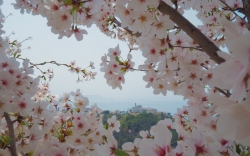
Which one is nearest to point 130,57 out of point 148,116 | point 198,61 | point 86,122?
point 198,61

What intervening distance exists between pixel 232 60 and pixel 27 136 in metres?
1.84

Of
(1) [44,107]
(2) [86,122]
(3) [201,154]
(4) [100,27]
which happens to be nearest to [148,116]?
(4) [100,27]

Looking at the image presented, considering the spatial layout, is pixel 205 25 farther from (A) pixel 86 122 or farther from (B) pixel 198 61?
(A) pixel 86 122

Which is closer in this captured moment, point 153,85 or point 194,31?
point 194,31

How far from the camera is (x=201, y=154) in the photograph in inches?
39.5

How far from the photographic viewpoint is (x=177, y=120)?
8.93ft

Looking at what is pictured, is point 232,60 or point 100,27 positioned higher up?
point 100,27

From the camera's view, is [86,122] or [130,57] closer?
[130,57]

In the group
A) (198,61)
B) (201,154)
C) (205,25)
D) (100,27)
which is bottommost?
(201,154)

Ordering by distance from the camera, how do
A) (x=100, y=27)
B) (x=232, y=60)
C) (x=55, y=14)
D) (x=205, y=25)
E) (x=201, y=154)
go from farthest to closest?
(x=100, y=27)
(x=205, y=25)
(x=55, y=14)
(x=201, y=154)
(x=232, y=60)

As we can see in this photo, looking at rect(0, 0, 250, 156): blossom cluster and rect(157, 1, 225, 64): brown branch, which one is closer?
rect(0, 0, 250, 156): blossom cluster

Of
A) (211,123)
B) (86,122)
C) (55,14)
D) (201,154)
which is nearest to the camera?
(201,154)

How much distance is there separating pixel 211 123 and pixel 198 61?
2.02 feet

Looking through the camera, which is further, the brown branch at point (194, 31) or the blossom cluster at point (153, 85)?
the brown branch at point (194, 31)
